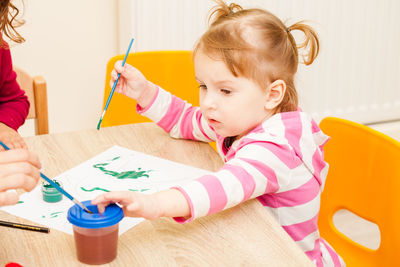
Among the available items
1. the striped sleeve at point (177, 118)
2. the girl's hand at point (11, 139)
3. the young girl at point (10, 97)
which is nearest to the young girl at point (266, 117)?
the striped sleeve at point (177, 118)

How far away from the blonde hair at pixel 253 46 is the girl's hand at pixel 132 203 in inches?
12.1

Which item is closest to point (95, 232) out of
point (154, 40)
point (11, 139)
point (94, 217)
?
point (94, 217)

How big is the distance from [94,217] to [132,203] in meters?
0.06

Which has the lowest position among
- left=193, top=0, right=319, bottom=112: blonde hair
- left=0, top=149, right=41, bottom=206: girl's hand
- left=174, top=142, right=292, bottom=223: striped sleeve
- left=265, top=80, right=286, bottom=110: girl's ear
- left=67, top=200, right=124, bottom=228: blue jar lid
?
left=174, top=142, right=292, bottom=223: striped sleeve

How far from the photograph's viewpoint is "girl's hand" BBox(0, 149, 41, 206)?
2.00 ft

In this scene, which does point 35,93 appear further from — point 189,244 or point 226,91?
point 189,244

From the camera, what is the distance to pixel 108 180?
859 millimetres

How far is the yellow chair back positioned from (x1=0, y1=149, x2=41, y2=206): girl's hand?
0.71 meters

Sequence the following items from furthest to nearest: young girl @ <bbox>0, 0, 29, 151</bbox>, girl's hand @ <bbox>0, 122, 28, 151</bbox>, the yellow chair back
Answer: the yellow chair back
young girl @ <bbox>0, 0, 29, 151</bbox>
girl's hand @ <bbox>0, 122, 28, 151</bbox>

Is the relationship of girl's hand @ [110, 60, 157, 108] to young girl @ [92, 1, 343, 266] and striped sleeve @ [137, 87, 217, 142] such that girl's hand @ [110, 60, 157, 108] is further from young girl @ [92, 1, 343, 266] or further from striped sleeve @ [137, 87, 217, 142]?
young girl @ [92, 1, 343, 266]

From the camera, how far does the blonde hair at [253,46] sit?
86 cm

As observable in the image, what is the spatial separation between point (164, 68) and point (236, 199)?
2.38 ft

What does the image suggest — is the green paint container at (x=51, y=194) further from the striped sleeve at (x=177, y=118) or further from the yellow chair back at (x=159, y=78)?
the yellow chair back at (x=159, y=78)

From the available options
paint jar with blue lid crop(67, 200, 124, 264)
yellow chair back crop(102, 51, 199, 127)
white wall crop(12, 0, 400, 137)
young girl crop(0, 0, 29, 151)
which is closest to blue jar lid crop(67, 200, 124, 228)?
paint jar with blue lid crop(67, 200, 124, 264)
